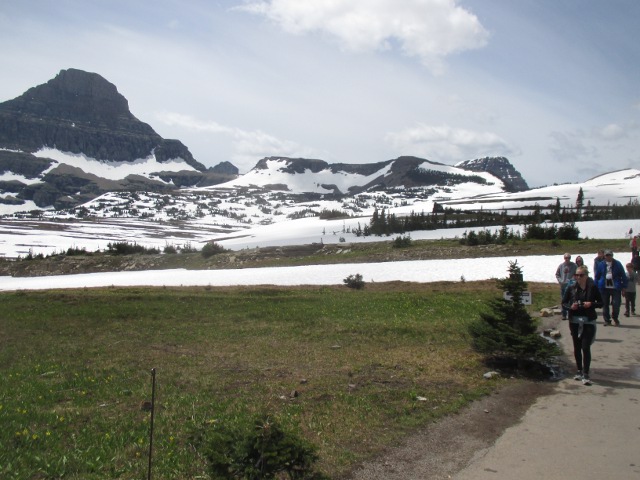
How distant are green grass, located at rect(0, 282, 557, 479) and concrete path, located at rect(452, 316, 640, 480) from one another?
5.13 feet

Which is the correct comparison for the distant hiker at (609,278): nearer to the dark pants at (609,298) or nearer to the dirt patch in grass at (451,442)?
the dark pants at (609,298)

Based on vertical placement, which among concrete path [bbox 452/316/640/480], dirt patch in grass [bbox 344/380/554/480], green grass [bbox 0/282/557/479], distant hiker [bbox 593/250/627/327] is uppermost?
distant hiker [bbox 593/250/627/327]

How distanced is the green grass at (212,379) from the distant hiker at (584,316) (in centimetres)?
235

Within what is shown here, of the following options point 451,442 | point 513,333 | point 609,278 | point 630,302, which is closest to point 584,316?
point 513,333

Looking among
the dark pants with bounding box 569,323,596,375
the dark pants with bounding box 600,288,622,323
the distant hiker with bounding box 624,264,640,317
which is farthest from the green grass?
the dark pants with bounding box 600,288,622,323

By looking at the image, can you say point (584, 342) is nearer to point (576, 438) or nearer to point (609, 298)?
point (576, 438)

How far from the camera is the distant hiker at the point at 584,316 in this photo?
11727mm

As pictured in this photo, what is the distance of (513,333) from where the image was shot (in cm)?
1303

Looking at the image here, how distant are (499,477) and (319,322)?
1441 cm

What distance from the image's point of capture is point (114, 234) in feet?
606

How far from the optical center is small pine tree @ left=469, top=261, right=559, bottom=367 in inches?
500

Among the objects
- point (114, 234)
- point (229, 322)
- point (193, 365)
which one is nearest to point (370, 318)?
point (229, 322)

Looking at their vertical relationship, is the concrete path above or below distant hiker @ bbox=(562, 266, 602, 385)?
below

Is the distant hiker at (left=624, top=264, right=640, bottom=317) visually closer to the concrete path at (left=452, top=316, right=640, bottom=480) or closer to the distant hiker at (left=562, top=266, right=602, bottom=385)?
the concrete path at (left=452, top=316, right=640, bottom=480)
